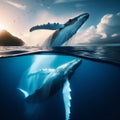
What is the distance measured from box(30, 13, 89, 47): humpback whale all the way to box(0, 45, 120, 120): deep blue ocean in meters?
0.51

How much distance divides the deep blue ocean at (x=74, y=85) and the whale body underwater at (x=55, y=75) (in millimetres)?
458

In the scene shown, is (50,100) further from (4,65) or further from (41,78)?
(4,65)

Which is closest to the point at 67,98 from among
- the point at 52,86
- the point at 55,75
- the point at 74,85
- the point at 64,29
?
the point at 52,86

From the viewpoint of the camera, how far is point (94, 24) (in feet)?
39.8

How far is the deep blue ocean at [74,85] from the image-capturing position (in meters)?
10.5

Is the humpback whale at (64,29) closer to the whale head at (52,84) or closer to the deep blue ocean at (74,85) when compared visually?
the deep blue ocean at (74,85)

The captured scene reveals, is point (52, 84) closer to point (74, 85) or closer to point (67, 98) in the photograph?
point (67, 98)

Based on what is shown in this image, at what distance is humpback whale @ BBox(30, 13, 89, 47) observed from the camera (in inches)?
478

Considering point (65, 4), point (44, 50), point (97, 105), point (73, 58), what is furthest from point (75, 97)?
point (65, 4)

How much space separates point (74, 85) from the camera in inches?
602

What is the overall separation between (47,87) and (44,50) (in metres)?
3.73

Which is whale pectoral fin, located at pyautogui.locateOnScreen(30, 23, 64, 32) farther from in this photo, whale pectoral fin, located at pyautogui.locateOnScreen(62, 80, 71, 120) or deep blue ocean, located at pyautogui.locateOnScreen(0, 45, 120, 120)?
whale pectoral fin, located at pyautogui.locateOnScreen(62, 80, 71, 120)

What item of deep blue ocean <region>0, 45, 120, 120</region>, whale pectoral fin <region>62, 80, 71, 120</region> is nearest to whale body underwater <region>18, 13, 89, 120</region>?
whale pectoral fin <region>62, 80, 71, 120</region>

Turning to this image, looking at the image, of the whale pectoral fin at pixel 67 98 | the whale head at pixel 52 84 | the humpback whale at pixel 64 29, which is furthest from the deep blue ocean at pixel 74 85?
the whale pectoral fin at pixel 67 98
